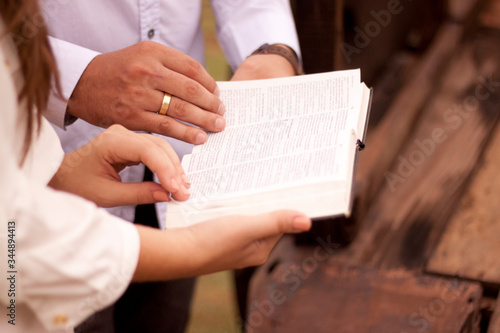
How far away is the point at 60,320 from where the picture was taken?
0.77 m

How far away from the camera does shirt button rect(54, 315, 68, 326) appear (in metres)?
0.77

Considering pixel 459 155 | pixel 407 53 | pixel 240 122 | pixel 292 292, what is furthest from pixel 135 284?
pixel 407 53

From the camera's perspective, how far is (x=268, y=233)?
90 centimetres

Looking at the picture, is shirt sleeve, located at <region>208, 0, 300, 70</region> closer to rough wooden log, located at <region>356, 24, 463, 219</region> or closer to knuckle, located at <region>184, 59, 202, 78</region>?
knuckle, located at <region>184, 59, 202, 78</region>

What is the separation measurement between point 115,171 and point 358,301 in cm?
77

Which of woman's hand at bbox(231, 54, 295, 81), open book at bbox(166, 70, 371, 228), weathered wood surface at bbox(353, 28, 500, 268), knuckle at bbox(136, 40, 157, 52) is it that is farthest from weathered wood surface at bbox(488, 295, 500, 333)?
knuckle at bbox(136, 40, 157, 52)

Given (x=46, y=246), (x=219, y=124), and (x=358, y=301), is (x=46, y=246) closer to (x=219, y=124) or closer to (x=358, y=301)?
(x=219, y=124)

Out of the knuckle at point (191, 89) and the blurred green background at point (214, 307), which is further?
the blurred green background at point (214, 307)

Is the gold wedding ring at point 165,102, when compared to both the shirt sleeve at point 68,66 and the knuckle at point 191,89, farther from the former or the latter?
the shirt sleeve at point 68,66

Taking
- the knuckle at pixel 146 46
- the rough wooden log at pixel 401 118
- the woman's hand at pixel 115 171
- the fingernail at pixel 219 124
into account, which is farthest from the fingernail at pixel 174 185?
the rough wooden log at pixel 401 118

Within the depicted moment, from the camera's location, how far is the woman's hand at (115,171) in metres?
1.01

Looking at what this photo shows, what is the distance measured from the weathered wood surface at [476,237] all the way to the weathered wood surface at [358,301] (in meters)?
0.06

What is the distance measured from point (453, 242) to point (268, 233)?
882mm

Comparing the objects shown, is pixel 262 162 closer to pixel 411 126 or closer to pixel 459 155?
pixel 459 155
